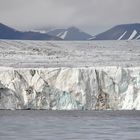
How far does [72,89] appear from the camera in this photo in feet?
255

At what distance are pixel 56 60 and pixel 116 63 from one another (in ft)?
34.7

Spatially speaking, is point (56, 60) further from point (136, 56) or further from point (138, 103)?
point (138, 103)

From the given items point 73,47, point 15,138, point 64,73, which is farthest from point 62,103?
point 73,47

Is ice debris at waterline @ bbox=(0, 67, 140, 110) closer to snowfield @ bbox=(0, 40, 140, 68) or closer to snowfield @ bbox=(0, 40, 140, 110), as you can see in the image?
snowfield @ bbox=(0, 40, 140, 110)

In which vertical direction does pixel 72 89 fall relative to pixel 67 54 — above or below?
below

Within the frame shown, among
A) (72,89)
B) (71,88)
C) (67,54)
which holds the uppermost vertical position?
(67,54)

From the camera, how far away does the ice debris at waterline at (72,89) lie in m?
77.3

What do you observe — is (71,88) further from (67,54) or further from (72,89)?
(67,54)

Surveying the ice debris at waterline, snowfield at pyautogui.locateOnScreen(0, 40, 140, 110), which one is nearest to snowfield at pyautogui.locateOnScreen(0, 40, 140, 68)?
snowfield at pyautogui.locateOnScreen(0, 40, 140, 110)

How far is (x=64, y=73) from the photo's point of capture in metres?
80.0

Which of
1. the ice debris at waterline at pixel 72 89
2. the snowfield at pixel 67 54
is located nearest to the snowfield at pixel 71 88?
the ice debris at waterline at pixel 72 89

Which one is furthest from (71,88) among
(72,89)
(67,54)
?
(67,54)

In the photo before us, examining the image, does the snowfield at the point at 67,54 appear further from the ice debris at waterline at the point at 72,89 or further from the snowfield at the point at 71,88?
the ice debris at waterline at the point at 72,89

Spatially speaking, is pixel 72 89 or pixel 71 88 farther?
pixel 71 88
